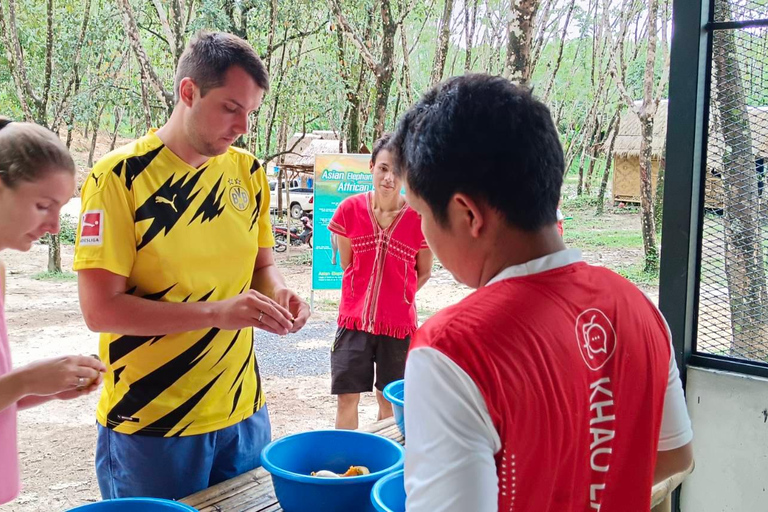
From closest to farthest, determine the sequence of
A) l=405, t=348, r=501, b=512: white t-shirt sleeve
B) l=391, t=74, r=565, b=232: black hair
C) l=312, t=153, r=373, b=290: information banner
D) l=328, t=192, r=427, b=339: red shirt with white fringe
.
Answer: l=405, t=348, r=501, b=512: white t-shirt sleeve → l=391, t=74, r=565, b=232: black hair → l=328, t=192, r=427, b=339: red shirt with white fringe → l=312, t=153, r=373, b=290: information banner

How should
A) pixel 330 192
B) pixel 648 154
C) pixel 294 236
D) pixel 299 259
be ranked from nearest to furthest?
1. pixel 330 192
2. pixel 648 154
3. pixel 299 259
4. pixel 294 236

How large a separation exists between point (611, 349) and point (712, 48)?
2066mm

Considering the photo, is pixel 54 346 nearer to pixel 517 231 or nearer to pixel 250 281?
pixel 250 281

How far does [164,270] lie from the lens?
1.64 meters

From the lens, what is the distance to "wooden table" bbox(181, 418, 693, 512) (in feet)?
4.73

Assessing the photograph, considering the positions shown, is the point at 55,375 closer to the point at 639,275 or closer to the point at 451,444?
the point at 451,444

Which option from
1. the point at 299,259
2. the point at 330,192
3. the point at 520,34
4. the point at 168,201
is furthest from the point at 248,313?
the point at 299,259

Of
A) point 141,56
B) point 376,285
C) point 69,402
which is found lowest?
point 69,402

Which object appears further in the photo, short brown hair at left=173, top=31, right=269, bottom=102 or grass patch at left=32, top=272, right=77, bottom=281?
grass patch at left=32, top=272, right=77, bottom=281

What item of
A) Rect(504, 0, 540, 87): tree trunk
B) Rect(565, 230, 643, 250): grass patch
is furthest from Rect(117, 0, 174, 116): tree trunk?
Rect(565, 230, 643, 250): grass patch

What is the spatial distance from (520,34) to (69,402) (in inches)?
184

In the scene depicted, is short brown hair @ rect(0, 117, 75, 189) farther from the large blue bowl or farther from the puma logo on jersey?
the large blue bowl

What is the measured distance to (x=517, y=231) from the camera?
2.83ft

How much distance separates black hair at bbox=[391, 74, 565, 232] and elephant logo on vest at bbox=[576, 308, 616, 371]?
140 mm
